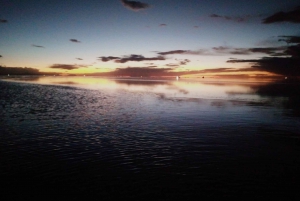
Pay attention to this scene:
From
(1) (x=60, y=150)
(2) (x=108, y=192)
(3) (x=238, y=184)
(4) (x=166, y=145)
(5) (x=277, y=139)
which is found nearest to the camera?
(2) (x=108, y=192)

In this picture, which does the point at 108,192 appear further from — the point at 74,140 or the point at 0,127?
the point at 0,127

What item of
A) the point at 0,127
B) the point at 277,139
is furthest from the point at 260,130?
the point at 0,127

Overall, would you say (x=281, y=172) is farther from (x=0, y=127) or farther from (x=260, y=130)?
(x=0, y=127)

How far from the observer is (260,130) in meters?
24.6

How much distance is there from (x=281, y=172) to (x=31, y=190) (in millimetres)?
15244

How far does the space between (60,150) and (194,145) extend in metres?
11.2

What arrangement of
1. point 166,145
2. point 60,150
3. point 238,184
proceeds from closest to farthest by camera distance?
point 238,184
point 60,150
point 166,145

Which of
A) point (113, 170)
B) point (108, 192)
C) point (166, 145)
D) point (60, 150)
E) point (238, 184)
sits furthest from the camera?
point (166, 145)

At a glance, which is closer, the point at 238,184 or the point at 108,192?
the point at 108,192

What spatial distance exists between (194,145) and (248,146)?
476cm

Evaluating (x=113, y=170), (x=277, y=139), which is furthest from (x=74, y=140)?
(x=277, y=139)

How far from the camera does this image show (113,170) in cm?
1413

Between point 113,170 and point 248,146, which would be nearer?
point 113,170

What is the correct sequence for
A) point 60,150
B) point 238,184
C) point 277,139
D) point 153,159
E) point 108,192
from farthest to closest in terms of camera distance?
point 277,139 → point 60,150 → point 153,159 → point 238,184 → point 108,192
